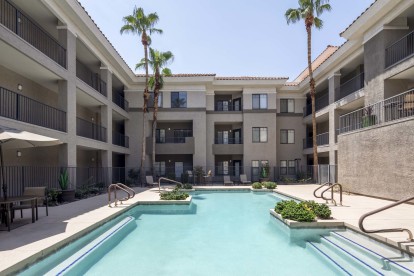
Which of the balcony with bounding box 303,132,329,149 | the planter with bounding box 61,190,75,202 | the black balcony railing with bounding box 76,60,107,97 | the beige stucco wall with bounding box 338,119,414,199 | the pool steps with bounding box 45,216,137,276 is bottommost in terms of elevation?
the pool steps with bounding box 45,216,137,276

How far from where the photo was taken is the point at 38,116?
16.1m

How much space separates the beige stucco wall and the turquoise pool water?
620 centimetres

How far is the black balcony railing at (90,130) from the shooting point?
20.4 m

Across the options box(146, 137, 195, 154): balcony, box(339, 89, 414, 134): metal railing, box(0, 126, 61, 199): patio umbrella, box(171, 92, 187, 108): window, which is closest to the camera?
box(0, 126, 61, 199): patio umbrella

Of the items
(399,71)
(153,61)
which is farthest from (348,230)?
(153,61)

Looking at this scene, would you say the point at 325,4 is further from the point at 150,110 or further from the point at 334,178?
the point at 150,110

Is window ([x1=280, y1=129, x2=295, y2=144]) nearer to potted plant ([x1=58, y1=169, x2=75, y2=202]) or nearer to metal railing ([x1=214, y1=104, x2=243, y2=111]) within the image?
metal railing ([x1=214, y1=104, x2=243, y2=111])

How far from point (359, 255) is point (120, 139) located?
2370 cm

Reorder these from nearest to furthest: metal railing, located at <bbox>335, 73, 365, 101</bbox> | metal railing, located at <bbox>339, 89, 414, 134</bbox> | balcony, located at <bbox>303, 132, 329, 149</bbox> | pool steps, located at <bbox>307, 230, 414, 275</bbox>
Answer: pool steps, located at <bbox>307, 230, 414, 275</bbox> → metal railing, located at <bbox>339, 89, 414, 134</bbox> → metal railing, located at <bbox>335, 73, 365, 101</bbox> → balcony, located at <bbox>303, 132, 329, 149</bbox>

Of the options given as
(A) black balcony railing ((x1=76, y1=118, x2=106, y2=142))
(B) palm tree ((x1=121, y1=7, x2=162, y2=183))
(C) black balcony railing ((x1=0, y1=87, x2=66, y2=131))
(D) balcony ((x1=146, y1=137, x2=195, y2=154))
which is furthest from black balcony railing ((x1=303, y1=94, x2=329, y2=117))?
(C) black balcony railing ((x1=0, y1=87, x2=66, y2=131))

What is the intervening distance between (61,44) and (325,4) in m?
19.1

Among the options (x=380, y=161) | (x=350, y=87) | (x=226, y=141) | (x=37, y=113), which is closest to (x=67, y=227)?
(x=37, y=113)

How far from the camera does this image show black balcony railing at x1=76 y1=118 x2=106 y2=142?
20425 mm

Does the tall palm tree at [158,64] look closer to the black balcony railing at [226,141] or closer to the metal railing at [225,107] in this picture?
the metal railing at [225,107]
